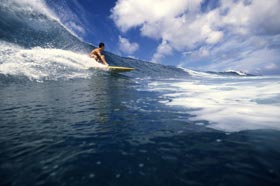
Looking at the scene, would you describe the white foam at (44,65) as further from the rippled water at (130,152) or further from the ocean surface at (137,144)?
the rippled water at (130,152)

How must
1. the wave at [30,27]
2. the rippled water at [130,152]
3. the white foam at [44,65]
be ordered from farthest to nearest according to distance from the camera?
the wave at [30,27] → the white foam at [44,65] → the rippled water at [130,152]

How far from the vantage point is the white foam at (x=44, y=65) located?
36.3 ft

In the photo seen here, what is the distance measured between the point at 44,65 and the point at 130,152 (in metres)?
12.5

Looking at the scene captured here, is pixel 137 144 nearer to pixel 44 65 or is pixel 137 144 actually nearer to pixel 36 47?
pixel 44 65

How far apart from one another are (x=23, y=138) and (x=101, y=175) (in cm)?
169

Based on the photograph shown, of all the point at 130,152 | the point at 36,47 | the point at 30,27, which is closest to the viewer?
the point at 130,152

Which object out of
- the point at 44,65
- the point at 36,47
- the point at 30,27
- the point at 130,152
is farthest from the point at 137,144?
the point at 30,27

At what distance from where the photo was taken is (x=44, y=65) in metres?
13.1

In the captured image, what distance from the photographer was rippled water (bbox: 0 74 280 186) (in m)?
2.06

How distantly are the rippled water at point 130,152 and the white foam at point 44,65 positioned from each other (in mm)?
7891

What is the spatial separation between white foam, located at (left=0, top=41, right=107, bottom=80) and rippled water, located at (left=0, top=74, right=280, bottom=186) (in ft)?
25.9

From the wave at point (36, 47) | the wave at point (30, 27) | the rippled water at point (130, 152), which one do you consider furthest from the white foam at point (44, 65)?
the rippled water at point (130, 152)

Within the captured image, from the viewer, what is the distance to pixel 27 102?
5.69 meters

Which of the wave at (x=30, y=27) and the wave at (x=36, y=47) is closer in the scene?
the wave at (x=36, y=47)
